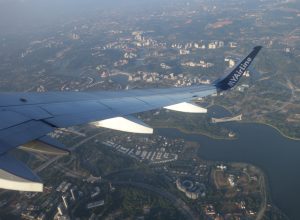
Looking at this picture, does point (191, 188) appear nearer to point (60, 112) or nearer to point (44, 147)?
point (60, 112)

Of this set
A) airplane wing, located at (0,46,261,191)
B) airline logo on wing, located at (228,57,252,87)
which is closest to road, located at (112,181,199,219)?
airplane wing, located at (0,46,261,191)

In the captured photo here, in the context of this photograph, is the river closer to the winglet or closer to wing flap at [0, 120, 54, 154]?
the winglet

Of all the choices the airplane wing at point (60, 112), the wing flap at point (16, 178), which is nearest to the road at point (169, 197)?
the airplane wing at point (60, 112)

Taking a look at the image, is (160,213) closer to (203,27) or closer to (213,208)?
(213,208)

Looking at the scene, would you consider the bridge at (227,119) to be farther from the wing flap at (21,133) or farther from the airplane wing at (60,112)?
the wing flap at (21,133)

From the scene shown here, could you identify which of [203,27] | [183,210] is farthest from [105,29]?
[183,210]

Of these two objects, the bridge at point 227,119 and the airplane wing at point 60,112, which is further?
the bridge at point 227,119
